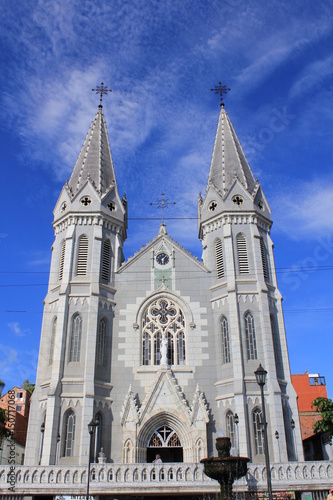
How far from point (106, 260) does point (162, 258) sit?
4.25m

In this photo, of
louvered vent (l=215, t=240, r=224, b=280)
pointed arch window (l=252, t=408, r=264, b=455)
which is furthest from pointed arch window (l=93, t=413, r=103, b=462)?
louvered vent (l=215, t=240, r=224, b=280)

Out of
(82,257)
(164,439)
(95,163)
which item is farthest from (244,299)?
(95,163)

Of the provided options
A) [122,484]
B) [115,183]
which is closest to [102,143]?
[115,183]

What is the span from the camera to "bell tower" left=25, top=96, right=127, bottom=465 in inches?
1161

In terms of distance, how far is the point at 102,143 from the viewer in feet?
139

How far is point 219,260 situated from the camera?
36.1m

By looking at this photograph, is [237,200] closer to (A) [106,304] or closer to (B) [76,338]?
(A) [106,304]

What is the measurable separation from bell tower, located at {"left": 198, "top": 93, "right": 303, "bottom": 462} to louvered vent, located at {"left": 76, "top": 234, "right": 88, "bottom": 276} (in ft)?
29.5

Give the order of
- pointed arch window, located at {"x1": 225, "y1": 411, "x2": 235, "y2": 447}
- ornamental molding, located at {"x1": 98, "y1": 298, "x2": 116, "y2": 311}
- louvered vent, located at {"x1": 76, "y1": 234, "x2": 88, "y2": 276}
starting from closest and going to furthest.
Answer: pointed arch window, located at {"x1": 225, "y1": 411, "x2": 235, "y2": 447} → ornamental molding, located at {"x1": 98, "y1": 298, "x2": 116, "y2": 311} → louvered vent, located at {"x1": 76, "y1": 234, "x2": 88, "y2": 276}

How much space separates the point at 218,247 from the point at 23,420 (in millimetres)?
27295

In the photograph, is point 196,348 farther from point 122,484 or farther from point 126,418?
point 122,484

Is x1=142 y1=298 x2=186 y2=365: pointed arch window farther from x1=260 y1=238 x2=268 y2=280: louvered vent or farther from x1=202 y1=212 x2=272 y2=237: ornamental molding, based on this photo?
x1=202 y1=212 x2=272 y2=237: ornamental molding

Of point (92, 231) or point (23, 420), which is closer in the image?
point (92, 231)

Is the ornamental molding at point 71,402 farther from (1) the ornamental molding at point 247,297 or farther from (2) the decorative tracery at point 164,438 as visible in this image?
(1) the ornamental molding at point 247,297
